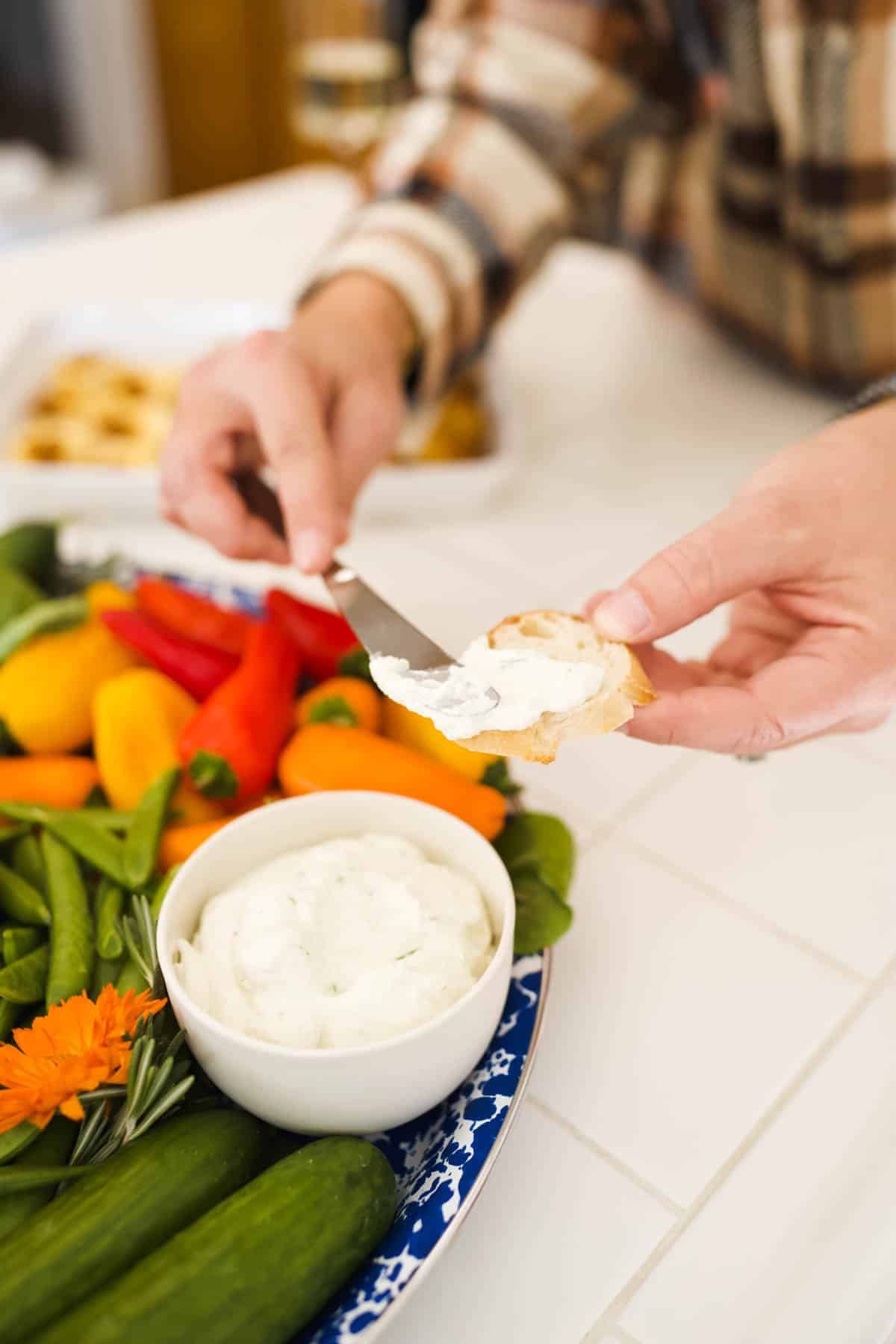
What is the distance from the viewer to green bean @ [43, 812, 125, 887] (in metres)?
0.84

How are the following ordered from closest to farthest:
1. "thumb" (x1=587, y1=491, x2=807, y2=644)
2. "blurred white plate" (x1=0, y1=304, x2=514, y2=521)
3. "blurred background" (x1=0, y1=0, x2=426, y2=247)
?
"thumb" (x1=587, y1=491, x2=807, y2=644) < "blurred white plate" (x1=0, y1=304, x2=514, y2=521) < "blurred background" (x1=0, y1=0, x2=426, y2=247)

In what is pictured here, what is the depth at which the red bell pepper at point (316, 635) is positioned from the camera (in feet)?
3.36

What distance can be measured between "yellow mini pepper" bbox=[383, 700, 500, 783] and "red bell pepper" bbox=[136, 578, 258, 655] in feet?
0.55

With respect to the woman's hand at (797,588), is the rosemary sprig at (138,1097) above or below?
below

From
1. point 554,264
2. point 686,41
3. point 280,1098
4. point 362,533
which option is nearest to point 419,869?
point 280,1098

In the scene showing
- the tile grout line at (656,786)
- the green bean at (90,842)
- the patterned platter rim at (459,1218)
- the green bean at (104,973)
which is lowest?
the tile grout line at (656,786)

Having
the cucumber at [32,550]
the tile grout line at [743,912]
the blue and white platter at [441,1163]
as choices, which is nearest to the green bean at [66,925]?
the blue and white platter at [441,1163]

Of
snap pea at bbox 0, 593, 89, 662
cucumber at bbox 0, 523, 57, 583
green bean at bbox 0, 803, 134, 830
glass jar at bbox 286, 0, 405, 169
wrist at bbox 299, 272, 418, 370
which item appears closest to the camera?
green bean at bbox 0, 803, 134, 830

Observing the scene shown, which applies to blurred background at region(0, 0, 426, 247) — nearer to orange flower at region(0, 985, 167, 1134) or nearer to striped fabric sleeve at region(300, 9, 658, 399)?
striped fabric sleeve at region(300, 9, 658, 399)

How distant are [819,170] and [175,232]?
129 cm

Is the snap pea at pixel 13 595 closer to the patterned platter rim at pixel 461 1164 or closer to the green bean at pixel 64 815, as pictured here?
the green bean at pixel 64 815

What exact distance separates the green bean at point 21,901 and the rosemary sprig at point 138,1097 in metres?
0.17

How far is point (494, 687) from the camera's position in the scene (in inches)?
29.3

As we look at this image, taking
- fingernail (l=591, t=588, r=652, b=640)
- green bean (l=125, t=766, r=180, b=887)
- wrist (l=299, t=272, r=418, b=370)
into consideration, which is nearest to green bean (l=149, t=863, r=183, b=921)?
green bean (l=125, t=766, r=180, b=887)
